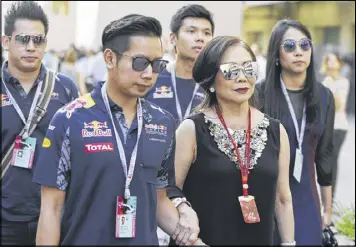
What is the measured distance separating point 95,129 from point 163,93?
2237mm

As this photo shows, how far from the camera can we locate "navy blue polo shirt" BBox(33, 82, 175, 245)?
265 cm

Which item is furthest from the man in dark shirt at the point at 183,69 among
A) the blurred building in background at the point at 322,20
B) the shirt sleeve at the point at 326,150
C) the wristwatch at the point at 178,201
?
the blurred building in background at the point at 322,20

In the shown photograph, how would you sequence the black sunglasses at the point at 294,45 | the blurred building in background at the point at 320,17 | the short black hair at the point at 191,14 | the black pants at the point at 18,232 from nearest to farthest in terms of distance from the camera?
the black pants at the point at 18,232, the black sunglasses at the point at 294,45, the short black hair at the point at 191,14, the blurred building in background at the point at 320,17

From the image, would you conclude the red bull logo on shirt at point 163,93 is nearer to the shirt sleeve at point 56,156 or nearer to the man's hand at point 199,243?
the man's hand at point 199,243

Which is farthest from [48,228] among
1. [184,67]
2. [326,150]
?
[184,67]

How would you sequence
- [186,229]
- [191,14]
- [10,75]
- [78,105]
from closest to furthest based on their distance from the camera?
[78,105], [186,229], [10,75], [191,14]

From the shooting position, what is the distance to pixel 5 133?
3926mm

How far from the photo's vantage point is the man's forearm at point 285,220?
132 inches

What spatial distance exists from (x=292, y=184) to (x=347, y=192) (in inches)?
179

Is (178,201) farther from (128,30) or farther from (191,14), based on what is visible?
(191,14)

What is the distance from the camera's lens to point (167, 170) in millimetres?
2980

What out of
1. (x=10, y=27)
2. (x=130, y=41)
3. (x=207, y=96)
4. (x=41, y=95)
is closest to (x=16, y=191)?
(x=41, y=95)

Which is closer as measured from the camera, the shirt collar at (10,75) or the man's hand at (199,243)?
the man's hand at (199,243)

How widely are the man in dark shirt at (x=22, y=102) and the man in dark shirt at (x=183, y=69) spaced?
82 cm
